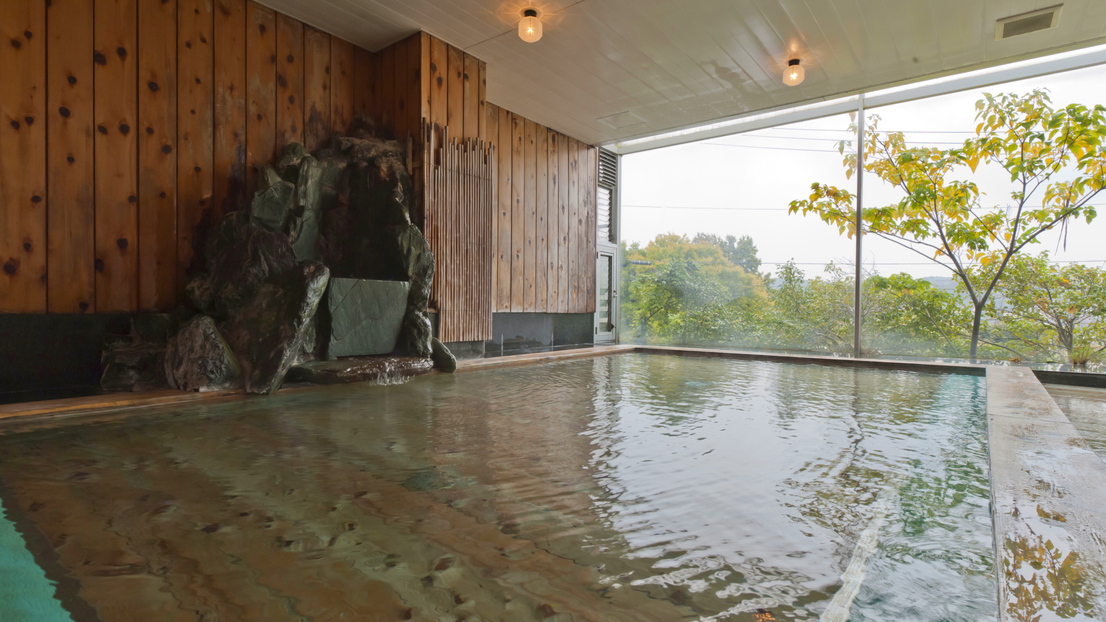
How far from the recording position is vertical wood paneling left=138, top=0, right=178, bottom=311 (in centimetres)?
319

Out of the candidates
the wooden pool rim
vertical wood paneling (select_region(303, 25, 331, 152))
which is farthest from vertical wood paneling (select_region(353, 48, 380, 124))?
the wooden pool rim

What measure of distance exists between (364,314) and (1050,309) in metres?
5.98

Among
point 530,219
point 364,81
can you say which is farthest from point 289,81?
point 530,219

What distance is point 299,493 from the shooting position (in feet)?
4.51

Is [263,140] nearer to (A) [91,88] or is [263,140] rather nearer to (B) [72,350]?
(A) [91,88]

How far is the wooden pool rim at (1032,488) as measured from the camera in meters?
0.79

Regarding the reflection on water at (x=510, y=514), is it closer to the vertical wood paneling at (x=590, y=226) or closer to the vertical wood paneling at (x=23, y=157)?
the vertical wood paneling at (x=23, y=157)

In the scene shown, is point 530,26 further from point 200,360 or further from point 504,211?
point 200,360

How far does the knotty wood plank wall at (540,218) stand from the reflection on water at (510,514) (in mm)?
3044

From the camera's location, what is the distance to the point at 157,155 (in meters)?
3.25

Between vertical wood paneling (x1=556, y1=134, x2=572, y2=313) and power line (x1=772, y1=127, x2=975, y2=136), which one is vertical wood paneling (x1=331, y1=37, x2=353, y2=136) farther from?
power line (x1=772, y1=127, x2=975, y2=136)

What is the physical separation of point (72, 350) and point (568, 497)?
10.2 ft

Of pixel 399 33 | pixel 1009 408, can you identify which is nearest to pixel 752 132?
pixel 399 33

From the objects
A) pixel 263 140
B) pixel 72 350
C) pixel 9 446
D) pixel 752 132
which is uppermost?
pixel 752 132
